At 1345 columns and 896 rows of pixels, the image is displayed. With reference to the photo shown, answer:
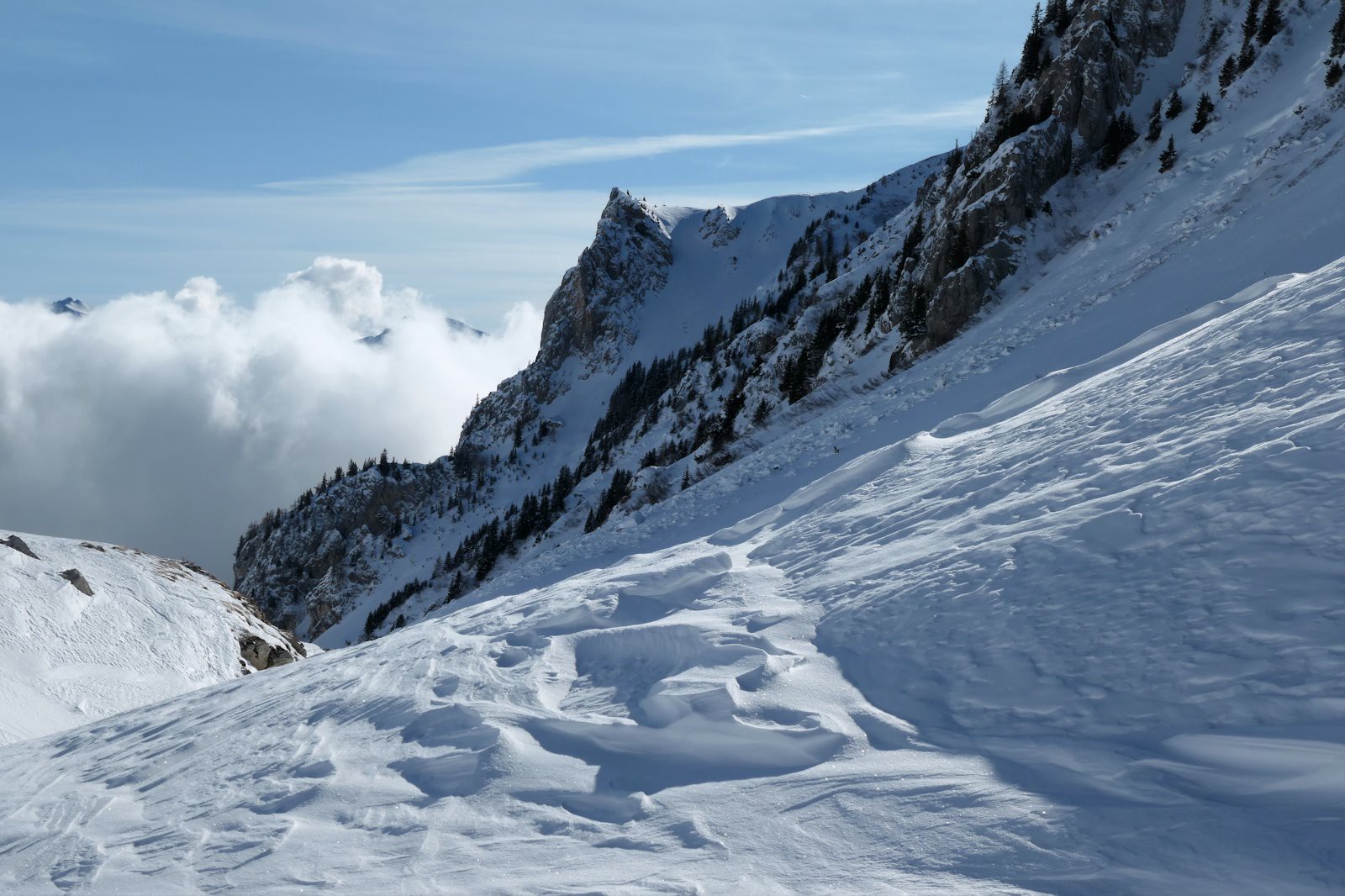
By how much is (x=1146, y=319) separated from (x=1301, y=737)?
16769 mm

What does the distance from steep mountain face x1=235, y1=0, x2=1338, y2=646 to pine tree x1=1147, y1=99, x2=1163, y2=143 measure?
0.57 metres

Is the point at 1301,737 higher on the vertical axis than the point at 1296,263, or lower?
lower

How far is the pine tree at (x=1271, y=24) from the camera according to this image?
115 feet

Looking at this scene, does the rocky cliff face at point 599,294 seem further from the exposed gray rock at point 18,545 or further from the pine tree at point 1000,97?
the exposed gray rock at point 18,545

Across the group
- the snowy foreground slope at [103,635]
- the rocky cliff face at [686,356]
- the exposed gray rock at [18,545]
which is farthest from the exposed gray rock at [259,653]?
the rocky cliff face at [686,356]

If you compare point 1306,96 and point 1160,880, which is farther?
point 1306,96

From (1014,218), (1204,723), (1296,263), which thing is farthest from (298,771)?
(1014,218)

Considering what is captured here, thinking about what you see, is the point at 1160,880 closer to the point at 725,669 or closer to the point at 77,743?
the point at 725,669

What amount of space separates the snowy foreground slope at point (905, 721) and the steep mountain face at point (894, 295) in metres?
11.6

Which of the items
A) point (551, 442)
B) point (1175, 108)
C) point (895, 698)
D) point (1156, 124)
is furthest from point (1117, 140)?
point (551, 442)

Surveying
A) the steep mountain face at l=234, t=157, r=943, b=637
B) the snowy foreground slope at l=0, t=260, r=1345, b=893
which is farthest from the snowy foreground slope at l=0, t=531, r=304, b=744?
the steep mountain face at l=234, t=157, r=943, b=637

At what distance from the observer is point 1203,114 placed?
34000 millimetres

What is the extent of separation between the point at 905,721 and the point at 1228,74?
40.4m

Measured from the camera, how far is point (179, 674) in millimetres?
22672
